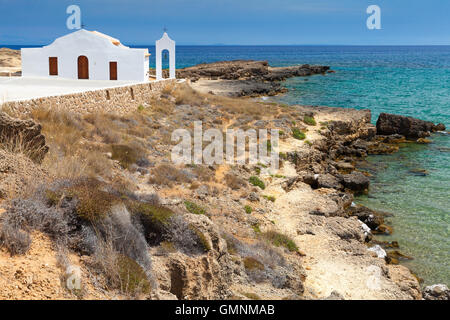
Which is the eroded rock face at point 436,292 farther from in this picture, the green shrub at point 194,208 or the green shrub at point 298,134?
the green shrub at point 298,134

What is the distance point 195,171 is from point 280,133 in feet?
30.1

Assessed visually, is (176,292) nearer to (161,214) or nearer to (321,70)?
(161,214)

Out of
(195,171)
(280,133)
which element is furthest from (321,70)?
(195,171)

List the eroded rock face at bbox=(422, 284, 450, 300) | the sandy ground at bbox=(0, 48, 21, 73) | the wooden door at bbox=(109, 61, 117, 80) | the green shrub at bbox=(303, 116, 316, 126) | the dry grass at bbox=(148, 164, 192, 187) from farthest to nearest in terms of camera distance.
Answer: the sandy ground at bbox=(0, 48, 21, 73) < the green shrub at bbox=(303, 116, 316, 126) < the wooden door at bbox=(109, 61, 117, 80) < the dry grass at bbox=(148, 164, 192, 187) < the eroded rock face at bbox=(422, 284, 450, 300)

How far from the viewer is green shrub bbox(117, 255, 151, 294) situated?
5.23m

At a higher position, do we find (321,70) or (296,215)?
(321,70)

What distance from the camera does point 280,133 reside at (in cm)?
2353

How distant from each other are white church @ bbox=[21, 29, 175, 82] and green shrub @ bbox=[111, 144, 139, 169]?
44.8 feet

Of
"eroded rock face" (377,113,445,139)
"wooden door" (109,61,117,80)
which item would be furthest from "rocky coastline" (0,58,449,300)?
"wooden door" (109,61,117,80)

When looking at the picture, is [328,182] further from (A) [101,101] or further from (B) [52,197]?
(B) [52,197]

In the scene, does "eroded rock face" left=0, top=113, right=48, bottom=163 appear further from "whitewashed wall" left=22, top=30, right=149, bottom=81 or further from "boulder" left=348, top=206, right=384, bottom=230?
"whitewashed wall" left=22, top=30, right=149, bottom=81

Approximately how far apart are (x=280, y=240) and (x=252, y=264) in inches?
130

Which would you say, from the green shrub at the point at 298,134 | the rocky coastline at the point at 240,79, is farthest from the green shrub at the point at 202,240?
the rocky coastline at the point at 240,79

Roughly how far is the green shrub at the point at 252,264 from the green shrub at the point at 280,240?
2627mm
